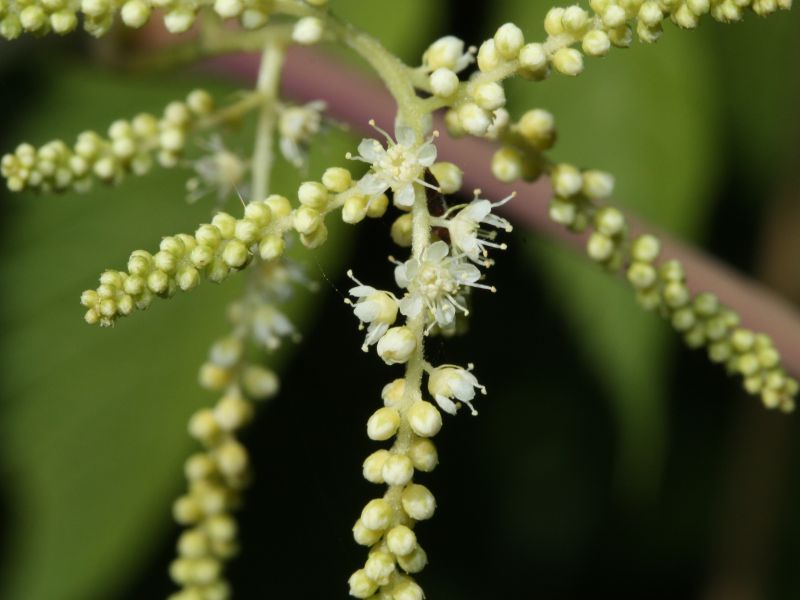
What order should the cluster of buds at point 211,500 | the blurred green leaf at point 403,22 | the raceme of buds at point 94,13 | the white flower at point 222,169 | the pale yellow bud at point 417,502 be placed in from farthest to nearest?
the blurred green leaf at point 403,22 → the white flower at point 222,169 → the cluster of buds at point 211,500 → the raceme of buds at point 94,13 → the pale yellow bud at point 417,502

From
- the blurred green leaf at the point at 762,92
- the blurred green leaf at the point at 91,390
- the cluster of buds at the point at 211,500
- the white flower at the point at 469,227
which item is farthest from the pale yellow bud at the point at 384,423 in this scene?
the blurred green leaf at the point at 762,92

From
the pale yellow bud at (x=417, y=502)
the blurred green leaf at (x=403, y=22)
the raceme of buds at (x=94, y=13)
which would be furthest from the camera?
the blurred green leaf at (x=403, y=22)

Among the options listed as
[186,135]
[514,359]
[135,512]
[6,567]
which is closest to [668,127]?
[514,359]

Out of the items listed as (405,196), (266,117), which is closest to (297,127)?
(266,117)

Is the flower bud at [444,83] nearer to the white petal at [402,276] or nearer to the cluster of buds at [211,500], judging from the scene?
the white petal at [402,276]

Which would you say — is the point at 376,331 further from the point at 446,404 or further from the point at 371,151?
the point at 371,151

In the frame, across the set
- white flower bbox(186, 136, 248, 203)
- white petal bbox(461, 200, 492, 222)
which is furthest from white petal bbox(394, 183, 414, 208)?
white flower bbox(186, 136, 248, 203)
